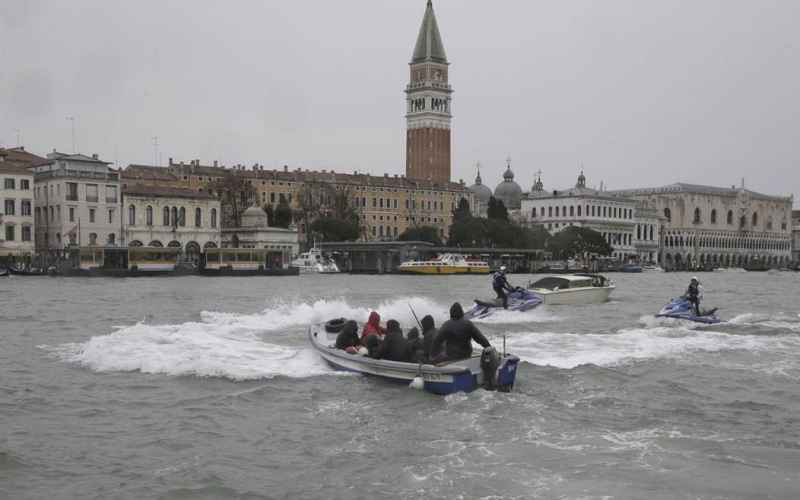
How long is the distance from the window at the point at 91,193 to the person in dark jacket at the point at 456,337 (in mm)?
65770

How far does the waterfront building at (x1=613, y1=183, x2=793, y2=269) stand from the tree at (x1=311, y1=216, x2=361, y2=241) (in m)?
63.6

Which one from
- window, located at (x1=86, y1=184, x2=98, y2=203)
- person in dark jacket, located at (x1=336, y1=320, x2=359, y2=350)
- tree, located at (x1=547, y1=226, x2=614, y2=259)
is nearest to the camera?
Result: person in dark jacket, located at (x1=336, y1=320, x2=359, y2=350)

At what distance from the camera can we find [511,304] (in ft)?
99.0

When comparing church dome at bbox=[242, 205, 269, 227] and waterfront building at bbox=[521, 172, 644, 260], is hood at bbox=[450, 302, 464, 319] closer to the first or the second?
church dome at bbox=[242, 205, 269, 227]

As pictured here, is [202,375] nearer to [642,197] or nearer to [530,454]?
[530,454]

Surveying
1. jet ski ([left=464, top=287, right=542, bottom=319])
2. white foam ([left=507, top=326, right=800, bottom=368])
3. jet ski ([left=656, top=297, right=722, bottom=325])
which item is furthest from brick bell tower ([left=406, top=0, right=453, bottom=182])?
white foam ([left=507, top=326, right=800, bottom=368])

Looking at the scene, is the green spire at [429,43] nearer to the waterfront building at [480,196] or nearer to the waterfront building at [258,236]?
the waterfront building at [480,196]

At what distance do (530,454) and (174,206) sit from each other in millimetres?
74389

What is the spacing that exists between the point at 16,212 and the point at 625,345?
6007 centimetres

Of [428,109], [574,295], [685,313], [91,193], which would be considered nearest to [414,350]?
[685,313]

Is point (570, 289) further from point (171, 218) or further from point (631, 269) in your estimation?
point (631, 269)

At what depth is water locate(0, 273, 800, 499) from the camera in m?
10.6

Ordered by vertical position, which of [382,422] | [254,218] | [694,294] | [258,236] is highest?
[254,218]

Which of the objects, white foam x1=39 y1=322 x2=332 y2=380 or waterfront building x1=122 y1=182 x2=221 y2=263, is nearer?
white foam x1=39 y1=322 x2=332 y2=380
